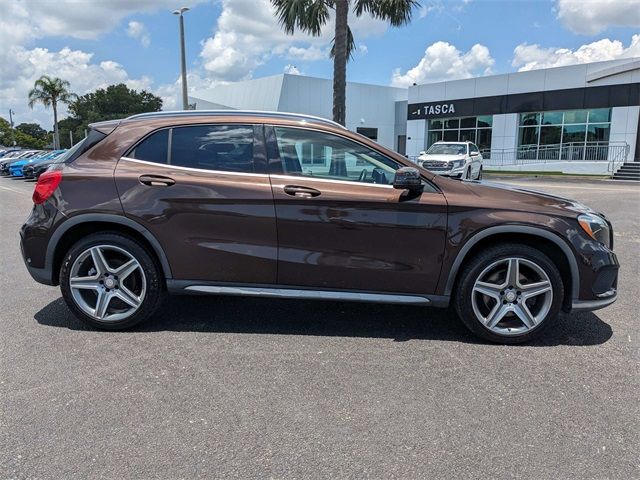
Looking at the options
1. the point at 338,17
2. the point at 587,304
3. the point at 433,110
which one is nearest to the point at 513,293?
the point at 587,304

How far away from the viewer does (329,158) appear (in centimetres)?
401

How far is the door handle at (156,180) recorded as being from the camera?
3.94 m

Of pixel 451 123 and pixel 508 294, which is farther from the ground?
pixel 451 123

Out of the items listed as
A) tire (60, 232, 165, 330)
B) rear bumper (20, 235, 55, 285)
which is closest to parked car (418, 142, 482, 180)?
tire (60, 232, 165, 330)

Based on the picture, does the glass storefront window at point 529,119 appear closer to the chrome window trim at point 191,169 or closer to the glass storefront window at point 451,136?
the glass storefront window at point 451,136

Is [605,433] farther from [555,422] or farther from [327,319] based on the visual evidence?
[327,319]

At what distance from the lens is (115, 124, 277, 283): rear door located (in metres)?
3.90

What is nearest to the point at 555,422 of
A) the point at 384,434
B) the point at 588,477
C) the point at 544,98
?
the point at 588,477

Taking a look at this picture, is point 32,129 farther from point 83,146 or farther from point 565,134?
point 83,146

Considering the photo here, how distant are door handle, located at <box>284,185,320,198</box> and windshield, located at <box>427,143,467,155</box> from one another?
51.7ft

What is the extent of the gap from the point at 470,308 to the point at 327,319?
1254 mm

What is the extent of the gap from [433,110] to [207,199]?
33643 mm

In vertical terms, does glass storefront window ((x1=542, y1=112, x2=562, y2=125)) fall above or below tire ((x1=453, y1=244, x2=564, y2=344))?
above

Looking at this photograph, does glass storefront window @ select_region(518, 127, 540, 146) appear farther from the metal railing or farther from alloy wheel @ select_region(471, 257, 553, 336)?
alloy wheel @ select_region(471, 257, 553, 336)
